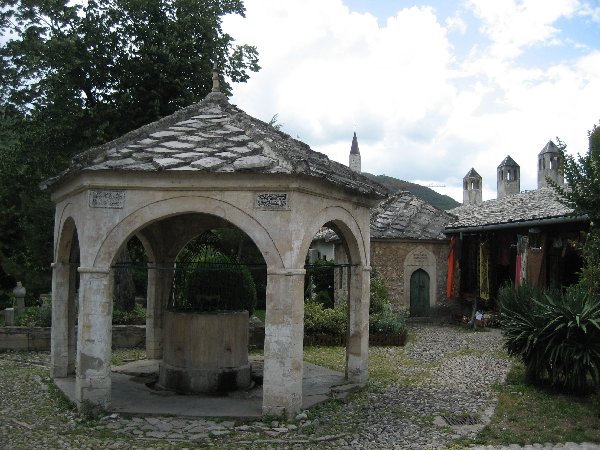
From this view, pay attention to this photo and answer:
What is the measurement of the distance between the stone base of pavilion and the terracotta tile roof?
10186mm

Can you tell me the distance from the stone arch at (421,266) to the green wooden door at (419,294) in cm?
11

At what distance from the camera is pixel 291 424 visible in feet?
23.1

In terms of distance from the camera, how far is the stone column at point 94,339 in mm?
7340

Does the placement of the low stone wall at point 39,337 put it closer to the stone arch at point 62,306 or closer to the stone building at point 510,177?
the stone arch at point 62,306

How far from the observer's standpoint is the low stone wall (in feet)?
41.5

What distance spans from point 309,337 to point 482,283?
285 inches

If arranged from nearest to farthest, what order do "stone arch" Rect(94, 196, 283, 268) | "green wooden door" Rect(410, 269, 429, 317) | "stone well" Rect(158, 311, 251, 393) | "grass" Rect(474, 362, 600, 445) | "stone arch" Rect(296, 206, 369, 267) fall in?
"grass" Rect(474, 362, 600, 445)
"stone arch" Rect(94, 196, 283, 268)
"stone arch" Rect(296, 206, 369, 267)
"stone well" Rect(158, 311, 251, 393)
"green wooden door" Rect(410, 269, 429, 317)

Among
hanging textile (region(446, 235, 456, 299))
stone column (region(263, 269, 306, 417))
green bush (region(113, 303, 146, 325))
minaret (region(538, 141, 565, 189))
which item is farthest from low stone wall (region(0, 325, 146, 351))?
minaret (region(538, 141, 565, 189))

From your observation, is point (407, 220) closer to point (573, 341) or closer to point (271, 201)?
point (573, 341)

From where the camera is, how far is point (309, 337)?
46.0ft

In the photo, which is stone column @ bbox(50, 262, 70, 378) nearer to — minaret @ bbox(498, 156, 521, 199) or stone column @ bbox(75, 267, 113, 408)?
stone column @ bbox(75, 267, 113, 408)

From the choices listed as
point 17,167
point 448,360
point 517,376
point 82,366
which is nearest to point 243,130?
point 82,366

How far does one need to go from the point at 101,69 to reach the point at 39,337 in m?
6.58

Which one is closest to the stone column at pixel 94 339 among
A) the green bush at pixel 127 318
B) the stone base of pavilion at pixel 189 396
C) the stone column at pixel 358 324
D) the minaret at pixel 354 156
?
the stone base of pavilion at pixel 189 396
